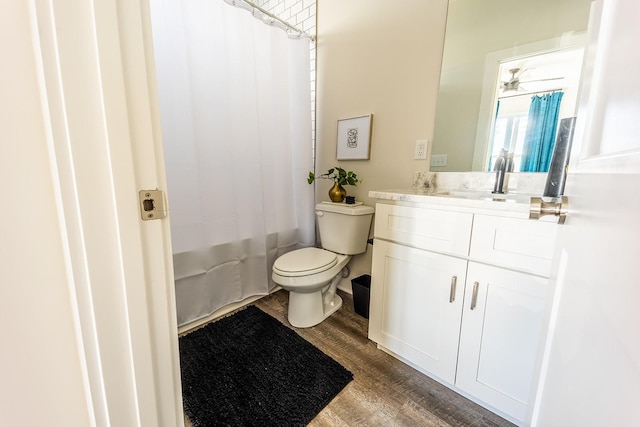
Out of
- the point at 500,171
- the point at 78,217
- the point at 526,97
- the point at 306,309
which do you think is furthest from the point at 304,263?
the point at 526,97

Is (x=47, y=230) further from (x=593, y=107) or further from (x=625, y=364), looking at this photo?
(x=593, y=107)

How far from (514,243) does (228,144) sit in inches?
59.2

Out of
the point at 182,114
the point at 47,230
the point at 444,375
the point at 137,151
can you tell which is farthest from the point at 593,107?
the point at 182,114

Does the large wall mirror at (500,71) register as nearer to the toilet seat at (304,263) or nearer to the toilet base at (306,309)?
the toilet seat at (304,263)

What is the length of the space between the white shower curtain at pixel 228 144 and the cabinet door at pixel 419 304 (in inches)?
35.5

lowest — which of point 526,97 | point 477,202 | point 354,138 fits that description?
point 477,202

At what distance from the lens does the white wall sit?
4.65ft

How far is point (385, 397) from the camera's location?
110 centimetres

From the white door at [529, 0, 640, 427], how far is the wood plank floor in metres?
0.72

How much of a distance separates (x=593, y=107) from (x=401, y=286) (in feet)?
3.11

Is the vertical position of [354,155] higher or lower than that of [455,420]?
higher

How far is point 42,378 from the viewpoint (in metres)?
0.36

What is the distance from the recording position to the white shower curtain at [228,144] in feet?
4.36

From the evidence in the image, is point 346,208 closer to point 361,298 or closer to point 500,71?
point 361,298
